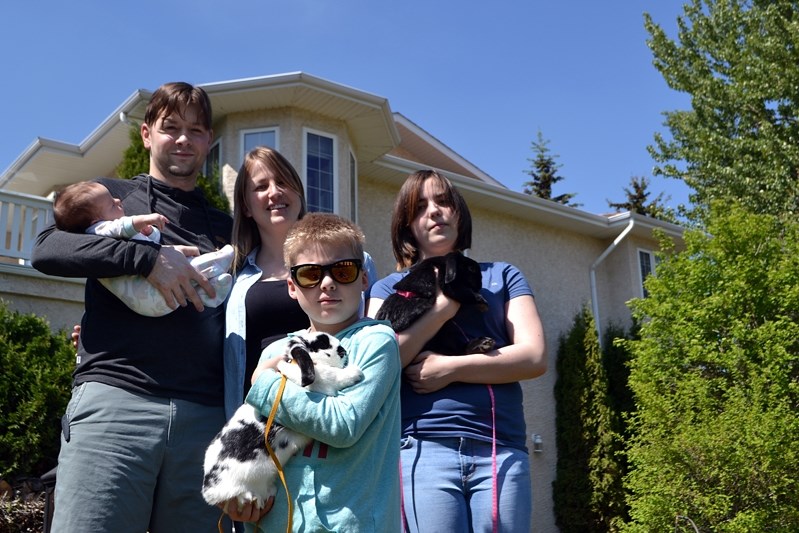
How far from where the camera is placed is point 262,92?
36.7 ft

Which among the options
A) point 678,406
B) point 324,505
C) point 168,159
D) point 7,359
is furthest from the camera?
point 678,406

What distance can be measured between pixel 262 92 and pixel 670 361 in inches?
280

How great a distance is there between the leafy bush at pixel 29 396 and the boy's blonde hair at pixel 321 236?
638 cm

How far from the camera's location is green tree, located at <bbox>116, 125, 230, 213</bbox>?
1014cm

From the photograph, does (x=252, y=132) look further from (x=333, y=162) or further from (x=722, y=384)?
(x=722, y=384)

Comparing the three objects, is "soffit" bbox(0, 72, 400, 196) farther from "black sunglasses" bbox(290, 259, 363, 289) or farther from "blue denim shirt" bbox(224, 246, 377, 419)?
"black sunglasses" bbox(290, 259, 363, 289)

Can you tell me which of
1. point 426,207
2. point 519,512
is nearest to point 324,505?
point 519,512

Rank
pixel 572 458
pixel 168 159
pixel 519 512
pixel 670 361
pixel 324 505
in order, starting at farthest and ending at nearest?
pixel 572 458
pixel 670 361
pixel 168 159
pixel 519 512
pixel 324 505

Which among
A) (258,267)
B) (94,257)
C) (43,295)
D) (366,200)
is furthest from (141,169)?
(94,257)

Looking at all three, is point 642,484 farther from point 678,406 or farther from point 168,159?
point 168,159

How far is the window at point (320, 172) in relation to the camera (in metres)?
11.7

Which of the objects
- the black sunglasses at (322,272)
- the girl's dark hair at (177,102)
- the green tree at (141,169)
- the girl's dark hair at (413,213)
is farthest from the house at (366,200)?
the black sunglasses at (322,272)

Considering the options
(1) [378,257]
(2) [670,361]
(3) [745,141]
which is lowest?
(2) [670,361]

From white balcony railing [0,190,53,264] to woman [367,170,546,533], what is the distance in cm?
860
